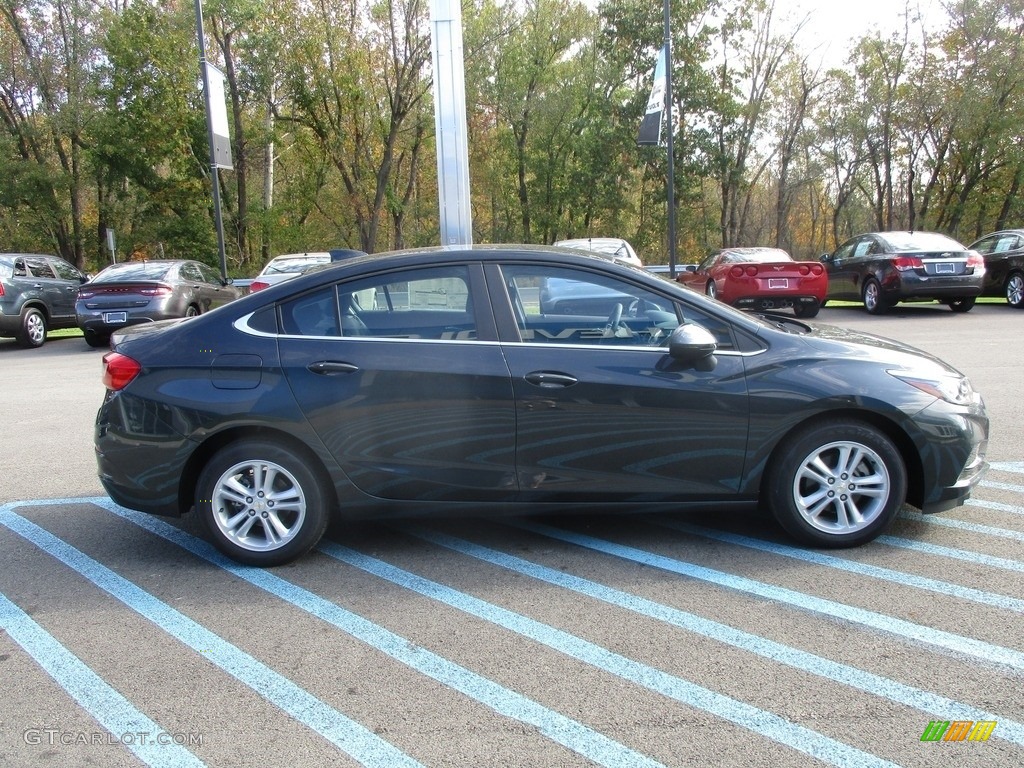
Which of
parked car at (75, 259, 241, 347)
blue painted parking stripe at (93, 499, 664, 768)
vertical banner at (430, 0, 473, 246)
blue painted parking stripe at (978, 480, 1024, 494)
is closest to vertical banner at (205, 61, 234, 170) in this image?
parked car at (75, 259, 241, 347)

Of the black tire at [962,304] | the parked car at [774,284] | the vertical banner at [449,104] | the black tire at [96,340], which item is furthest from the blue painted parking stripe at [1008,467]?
the black tire at [96,340]

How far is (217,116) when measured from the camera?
17.7 m

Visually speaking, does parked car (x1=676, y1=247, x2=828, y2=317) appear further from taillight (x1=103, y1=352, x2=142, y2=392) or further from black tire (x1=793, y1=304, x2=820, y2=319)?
taillight (x1=103, y1=352, x2=142, y2=392)

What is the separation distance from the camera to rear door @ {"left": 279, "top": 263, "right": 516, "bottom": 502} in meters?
3.86

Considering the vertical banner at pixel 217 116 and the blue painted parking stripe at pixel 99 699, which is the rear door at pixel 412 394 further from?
the vertical banner at pixel 217 116

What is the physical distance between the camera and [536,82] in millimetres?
34750

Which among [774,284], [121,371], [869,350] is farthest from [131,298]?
[869,350]

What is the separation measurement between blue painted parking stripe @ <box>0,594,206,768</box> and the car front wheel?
1239 cm

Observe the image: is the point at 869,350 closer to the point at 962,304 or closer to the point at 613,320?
the point at 613,320

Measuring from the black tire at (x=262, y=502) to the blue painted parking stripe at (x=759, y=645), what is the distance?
772 millimetres

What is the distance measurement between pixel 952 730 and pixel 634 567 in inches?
Answer: 62.1

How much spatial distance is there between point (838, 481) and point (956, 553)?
0.69 m

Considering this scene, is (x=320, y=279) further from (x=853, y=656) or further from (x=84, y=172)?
(x=84, y=172)

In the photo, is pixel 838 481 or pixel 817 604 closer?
pixel 817 604
